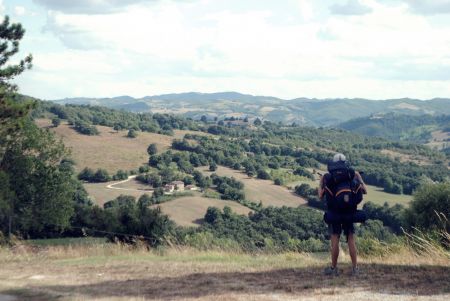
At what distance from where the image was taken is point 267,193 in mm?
95500

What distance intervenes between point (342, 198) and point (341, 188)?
0.15 metres

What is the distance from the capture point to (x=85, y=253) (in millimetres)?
12484

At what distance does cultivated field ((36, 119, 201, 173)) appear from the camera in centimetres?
Result: 10531

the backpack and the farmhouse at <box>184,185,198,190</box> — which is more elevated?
the backpack

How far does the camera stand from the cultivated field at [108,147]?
10531 cm

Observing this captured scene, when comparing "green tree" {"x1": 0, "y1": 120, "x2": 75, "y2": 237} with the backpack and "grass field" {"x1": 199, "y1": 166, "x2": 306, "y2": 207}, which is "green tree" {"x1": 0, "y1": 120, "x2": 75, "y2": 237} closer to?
the backpack

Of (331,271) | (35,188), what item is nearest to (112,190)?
(35,188)

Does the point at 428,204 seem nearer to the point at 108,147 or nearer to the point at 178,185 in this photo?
the point at 178,185

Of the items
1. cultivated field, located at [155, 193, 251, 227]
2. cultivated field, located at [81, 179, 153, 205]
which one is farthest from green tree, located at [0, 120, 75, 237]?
cultivated field, located at [81, 179, 153, 205]

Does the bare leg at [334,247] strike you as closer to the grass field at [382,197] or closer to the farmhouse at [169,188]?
the farmhouse at [169,188]

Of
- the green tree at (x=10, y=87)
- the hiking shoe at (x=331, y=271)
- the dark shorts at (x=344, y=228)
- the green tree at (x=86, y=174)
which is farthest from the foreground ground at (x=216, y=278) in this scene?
the green tree at (x=86, y=174)

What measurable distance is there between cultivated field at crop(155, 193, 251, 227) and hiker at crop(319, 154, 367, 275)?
189 feet

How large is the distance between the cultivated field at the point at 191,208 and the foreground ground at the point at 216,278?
55.2m

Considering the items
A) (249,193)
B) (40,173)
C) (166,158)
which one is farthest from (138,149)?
(40,173)
